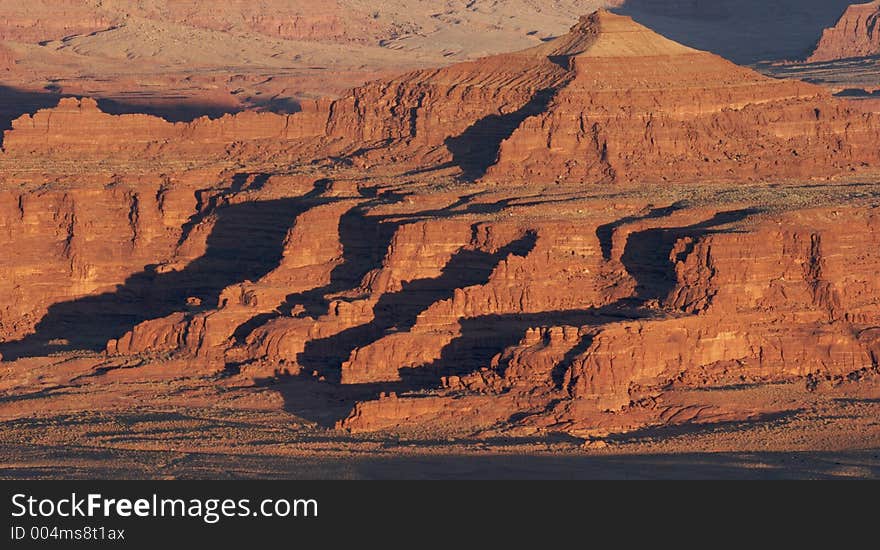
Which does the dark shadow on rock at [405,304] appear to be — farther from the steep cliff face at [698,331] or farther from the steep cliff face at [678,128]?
the steep cliff face at [678,128]

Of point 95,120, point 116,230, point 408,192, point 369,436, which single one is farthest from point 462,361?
point 95,120

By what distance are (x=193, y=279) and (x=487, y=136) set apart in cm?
1381

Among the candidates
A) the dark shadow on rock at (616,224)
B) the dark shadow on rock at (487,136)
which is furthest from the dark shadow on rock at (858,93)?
the dark shadow on rock at (616,224)

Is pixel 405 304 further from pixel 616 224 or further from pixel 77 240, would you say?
pixel 77 240

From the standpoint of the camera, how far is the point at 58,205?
10994 cm

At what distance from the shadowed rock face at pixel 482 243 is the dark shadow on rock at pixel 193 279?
4.0 inches

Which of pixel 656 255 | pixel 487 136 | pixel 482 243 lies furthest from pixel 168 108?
pixel 656 255

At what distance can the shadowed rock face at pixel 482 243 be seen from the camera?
8675 cm

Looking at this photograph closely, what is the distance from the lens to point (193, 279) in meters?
106

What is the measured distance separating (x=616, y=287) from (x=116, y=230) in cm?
2475

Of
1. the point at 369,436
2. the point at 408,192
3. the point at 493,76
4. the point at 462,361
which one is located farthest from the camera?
the point at 493,76

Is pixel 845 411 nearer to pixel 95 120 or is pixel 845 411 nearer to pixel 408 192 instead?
pixel 408 192

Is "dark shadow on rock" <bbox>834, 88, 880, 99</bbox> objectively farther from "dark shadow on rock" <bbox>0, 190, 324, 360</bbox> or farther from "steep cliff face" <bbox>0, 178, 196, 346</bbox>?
"dark shadow on rock" <bbox>0, 190, 324, 360</bbox>

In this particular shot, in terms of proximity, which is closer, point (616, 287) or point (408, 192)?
point (616, 287)
